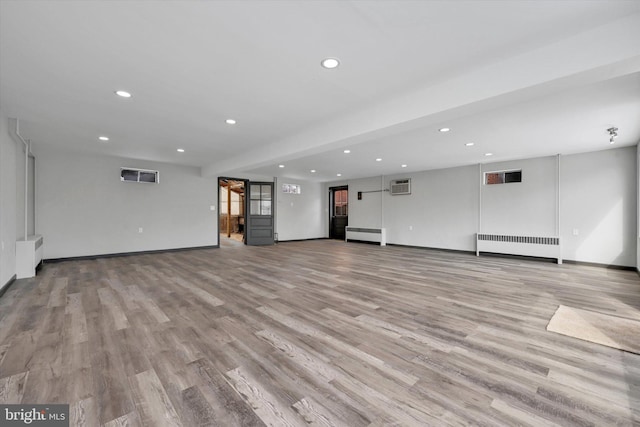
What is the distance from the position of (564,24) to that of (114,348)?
423 centimetres

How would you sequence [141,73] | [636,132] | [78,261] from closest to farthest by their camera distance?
[141,73], [636,132], [78,261]

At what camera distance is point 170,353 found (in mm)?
2074

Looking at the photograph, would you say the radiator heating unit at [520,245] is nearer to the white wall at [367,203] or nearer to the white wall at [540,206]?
the white wall at [540,206]

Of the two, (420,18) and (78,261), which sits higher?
(420,18)

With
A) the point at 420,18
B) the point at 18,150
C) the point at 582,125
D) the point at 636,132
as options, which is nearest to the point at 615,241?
the point at 636,132

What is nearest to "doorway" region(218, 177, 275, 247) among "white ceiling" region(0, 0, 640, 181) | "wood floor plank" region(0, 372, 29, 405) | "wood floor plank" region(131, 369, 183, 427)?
"white ceiling" region(0, 0, 640, 181)

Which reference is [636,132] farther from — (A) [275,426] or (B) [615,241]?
(A) [275,426]

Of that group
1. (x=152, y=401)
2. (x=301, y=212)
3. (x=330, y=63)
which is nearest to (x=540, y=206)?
(x=330, y=63)

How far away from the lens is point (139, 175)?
6.91m

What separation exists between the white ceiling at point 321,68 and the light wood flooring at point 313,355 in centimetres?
221

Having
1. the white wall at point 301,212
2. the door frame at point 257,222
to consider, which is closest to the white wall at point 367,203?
the white wall at point 301,212

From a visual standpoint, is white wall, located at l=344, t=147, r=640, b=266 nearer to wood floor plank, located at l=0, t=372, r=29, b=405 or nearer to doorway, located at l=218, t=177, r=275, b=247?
doorway, located at l=218, t=177, r=275, b=247

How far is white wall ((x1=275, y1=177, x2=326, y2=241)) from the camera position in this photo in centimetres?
1008

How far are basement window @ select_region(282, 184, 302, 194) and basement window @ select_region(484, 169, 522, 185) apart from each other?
6304 mm
